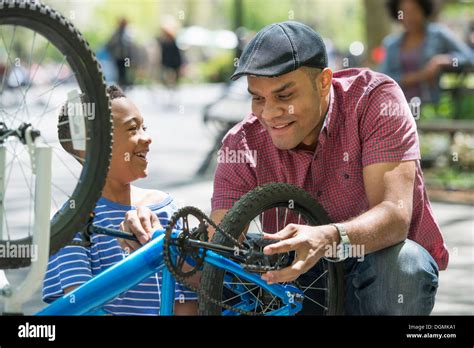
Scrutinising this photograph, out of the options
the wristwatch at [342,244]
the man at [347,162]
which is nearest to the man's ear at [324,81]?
the man at [347,162]

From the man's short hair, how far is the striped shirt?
6733 mm

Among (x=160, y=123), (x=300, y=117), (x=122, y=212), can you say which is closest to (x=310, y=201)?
(x=300, y=117)

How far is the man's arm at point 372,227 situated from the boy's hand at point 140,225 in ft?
1.32

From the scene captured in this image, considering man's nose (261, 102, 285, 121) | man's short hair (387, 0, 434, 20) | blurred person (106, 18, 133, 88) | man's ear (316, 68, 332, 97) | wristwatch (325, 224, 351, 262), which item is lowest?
wristwatch (325, 224, 351, 262)

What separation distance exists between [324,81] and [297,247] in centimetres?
74

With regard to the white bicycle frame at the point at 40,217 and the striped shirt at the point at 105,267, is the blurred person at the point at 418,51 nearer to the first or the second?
the striped shirt at the point at 105,267

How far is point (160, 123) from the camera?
59.7 ft

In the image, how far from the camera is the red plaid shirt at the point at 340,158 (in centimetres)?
367

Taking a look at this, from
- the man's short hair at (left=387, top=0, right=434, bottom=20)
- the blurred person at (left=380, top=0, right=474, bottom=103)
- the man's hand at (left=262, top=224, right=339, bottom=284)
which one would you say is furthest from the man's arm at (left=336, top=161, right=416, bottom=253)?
the man's short hair at (left=387, top=0, right=434, bottom=20)

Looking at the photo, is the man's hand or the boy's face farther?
the boy's face

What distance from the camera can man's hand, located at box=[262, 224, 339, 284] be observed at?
10.1 feet

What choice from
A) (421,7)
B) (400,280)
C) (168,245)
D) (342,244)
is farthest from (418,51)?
(168,245)

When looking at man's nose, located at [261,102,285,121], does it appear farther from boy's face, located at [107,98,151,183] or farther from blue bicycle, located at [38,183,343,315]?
boy's face, located at [107,98,151,183]

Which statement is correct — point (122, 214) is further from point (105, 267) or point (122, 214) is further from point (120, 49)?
point (120, 49)
